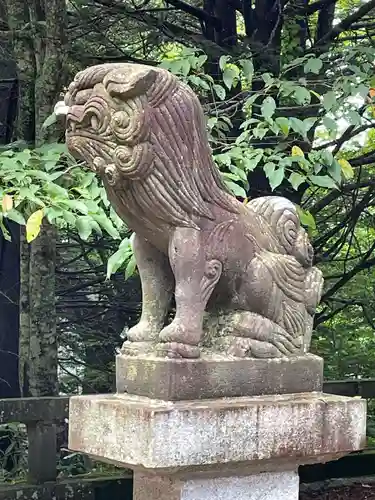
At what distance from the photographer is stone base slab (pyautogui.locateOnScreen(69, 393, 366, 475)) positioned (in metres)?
2.26

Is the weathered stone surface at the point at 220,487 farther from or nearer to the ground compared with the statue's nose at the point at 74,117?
nearer to the ground

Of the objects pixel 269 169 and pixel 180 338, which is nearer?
pixel 180 338

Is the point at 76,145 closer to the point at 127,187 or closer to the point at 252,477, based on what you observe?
the point at 127,187

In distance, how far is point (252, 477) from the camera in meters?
2.56

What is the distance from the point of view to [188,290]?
95.9 inches

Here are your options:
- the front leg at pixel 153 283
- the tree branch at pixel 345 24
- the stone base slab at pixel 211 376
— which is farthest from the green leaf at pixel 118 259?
the tree branch at pixel 345 24

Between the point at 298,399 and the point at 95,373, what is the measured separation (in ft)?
13.6

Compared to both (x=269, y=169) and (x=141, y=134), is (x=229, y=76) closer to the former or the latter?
(x=269, y=169)

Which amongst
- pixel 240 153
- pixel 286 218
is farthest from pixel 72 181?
pixel 286 218

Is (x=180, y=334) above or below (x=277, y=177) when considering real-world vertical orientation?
below

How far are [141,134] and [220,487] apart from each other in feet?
3.77

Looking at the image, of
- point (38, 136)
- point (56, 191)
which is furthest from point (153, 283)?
point (38, 136)

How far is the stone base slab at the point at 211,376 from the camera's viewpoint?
2.37 m

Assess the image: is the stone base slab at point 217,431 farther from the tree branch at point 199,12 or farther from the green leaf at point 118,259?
the tree branch at point 199,12
